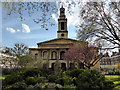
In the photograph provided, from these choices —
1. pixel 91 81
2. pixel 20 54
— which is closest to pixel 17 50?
pixel 20 54

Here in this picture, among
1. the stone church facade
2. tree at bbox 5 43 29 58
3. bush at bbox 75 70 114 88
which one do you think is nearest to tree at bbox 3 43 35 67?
tree at bbox 5 43 29 58

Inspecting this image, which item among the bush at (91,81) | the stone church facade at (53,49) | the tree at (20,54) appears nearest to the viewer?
the bush at (91,81)

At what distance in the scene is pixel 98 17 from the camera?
14211 mm

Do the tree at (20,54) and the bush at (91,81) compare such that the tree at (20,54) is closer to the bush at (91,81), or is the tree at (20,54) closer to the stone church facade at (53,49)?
the bush at (91,81)

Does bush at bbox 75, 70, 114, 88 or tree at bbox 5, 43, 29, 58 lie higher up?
tree at bbox 5, 43, 29, 58

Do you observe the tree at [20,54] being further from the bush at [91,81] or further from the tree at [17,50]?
the bush at [91,81]

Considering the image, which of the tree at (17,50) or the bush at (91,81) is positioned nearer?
the bush at (91,81)

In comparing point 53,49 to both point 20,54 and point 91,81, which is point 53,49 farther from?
point 91,81

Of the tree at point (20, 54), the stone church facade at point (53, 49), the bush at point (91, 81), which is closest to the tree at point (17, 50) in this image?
the tree at point (20, 54)

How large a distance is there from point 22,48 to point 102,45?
38.3ft

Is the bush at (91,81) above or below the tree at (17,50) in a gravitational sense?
below

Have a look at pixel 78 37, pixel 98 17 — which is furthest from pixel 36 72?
pixel 98 17

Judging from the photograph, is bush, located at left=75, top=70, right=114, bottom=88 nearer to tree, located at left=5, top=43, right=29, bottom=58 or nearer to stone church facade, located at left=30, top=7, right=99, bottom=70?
tree, located at left=5, top=43, right=29, bottom=58

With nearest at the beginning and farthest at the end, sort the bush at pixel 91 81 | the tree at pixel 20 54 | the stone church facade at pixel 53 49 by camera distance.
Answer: the bush at pixel 91 81 → the tree at pixel 20 54 → the stone church facade at pixel 53 49
